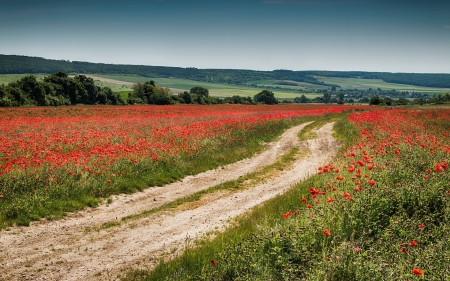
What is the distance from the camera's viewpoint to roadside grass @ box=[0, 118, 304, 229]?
9.02 metres

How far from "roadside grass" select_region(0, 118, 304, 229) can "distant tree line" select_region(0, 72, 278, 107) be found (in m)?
46.9

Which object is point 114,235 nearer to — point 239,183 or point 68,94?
point 239,183

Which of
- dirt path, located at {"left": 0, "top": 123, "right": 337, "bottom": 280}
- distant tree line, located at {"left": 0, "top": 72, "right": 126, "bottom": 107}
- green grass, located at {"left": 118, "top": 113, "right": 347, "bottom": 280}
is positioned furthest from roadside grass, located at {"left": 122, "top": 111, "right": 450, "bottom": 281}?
distant tree line, located at {"left": 0, "top": 72, "right": 126, "bottom": 107}

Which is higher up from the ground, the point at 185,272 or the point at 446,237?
the point at 446,237

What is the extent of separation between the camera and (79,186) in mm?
10875

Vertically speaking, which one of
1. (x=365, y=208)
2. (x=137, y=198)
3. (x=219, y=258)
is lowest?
(x=137, y=198)

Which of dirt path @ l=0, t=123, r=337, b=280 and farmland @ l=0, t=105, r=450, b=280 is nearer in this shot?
farmland @ l=0, t=105, r=450, b=280

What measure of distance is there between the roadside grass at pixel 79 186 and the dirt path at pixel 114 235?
45cm

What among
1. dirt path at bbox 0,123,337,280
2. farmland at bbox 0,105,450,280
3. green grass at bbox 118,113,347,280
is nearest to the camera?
farmland at bbox 0,105,450,280

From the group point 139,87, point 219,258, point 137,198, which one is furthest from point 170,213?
point 139,87

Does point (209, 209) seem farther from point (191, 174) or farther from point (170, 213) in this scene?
point (191, 174)

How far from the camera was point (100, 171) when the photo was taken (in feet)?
40.3

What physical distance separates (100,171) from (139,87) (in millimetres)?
78729

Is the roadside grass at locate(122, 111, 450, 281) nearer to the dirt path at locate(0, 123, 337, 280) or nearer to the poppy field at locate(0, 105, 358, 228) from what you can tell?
the dirt path at locate(0, 123, 337, 280)
